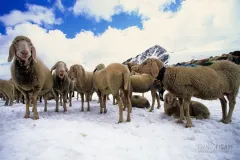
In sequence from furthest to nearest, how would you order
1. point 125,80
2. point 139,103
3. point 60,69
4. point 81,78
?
point 139,103 → point 81,78 → point 60,69 → point 125,80

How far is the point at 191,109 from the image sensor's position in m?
6.93

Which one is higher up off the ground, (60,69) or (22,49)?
(22,49)

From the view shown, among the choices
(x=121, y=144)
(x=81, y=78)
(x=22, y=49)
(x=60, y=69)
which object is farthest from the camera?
(x=81, y=78)

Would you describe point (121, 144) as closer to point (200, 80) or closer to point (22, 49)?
point (200, 80)

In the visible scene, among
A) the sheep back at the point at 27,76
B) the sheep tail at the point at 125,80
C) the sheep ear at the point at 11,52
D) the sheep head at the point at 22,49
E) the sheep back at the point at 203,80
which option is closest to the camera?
the sheep head at the point at 22,49

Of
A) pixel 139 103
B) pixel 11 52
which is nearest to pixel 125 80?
pixel 139 103

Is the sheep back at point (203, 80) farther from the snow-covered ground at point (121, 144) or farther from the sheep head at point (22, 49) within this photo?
the sheep head at point (22, 49)

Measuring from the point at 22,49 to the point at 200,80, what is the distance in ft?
18.8

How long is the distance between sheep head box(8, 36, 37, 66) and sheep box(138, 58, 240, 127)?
394cm

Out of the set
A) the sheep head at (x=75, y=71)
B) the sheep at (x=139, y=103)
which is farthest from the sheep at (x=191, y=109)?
the sheep head at (x=75, y=71)

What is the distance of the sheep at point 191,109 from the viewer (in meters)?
6.54

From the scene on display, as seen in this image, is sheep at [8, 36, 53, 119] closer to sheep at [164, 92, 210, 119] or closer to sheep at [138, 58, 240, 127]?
sheep at [138, 58, 240, 127]

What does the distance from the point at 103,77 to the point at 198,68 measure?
3603mm

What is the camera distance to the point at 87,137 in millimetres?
3795
